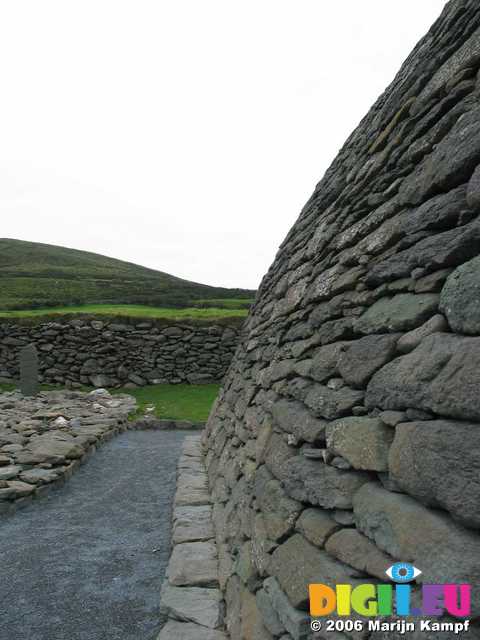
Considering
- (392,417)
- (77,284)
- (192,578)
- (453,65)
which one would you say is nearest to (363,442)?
(392,417)

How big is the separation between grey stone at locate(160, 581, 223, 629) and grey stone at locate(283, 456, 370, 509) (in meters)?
1.62

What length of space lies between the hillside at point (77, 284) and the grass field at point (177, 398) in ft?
35.8

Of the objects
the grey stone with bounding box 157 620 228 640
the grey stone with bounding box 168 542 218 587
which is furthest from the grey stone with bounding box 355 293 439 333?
the grey stone with bounding box 168 542 218 587

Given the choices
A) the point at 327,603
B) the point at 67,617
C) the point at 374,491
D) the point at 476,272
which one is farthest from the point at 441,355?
the point at 67,617

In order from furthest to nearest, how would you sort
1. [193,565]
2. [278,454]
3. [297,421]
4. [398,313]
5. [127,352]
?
[127,352]
[193,565]
[278,454]
[297,421]
[398,313]

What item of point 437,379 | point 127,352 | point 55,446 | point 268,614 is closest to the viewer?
point 437,379

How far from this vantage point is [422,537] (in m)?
1.68

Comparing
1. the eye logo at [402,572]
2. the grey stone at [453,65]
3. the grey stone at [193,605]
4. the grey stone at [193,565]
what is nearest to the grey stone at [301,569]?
the eye logo at [402,572]

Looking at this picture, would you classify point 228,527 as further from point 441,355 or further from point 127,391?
point 127,391

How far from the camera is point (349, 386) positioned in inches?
105

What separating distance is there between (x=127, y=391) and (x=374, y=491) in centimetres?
1720

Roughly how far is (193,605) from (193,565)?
708 mm

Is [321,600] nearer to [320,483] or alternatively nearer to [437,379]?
[320,483]

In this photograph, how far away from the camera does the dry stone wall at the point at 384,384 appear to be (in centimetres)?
170
